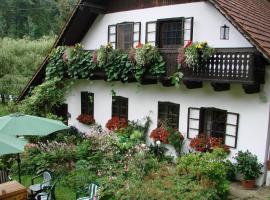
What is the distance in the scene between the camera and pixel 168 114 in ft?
40.1

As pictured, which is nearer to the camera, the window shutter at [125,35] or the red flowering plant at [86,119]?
the window shutter at [125,35]

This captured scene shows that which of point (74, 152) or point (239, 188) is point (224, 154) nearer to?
point (239, 188)

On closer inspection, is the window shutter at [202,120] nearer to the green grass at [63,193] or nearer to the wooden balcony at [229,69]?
the wooden balcony at [229,69]

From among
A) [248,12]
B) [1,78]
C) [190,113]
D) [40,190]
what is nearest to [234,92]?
[190,113]

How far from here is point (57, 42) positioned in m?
15.1

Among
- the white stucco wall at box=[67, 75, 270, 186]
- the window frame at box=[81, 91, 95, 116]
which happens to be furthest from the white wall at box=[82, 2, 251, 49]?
the window frame at box=[81, 91, 95, 116]

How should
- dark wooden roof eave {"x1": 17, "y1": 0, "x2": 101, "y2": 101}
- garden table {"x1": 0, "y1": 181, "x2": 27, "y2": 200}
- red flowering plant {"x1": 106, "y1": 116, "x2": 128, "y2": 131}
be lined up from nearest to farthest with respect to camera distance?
garden table {"x1": 0, "y1": 181, "x2": 27, "y2": 200} → red flowering plant {"x1": 106, "y1": 116, "x2": 128, "y2": 131} → dark wooden roof eave {"x1": 17, "y1": 0, "x2": 101, "y2": 101}

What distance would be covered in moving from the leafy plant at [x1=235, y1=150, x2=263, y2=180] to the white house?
256 millimetres

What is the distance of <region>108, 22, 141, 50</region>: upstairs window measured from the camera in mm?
12961

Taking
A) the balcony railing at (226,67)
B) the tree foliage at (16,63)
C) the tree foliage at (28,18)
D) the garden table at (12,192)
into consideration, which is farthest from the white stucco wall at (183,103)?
the tree foliage at (28,18)

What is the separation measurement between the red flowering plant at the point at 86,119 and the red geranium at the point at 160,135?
Result: 3733 millimetres

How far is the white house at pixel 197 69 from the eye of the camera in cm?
948

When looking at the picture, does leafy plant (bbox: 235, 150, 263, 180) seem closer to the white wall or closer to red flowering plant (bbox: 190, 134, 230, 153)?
red flowering plant (bbox: 190, 134, 230, 153)

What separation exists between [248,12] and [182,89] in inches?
136
